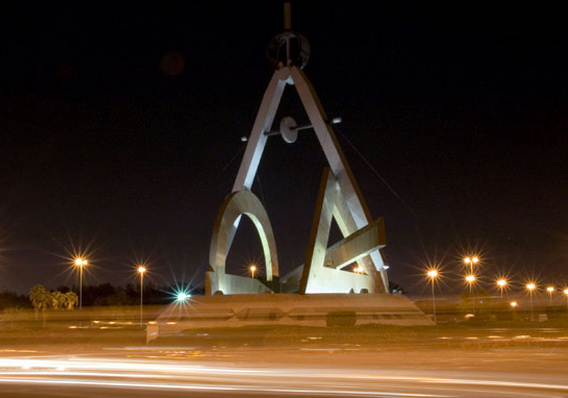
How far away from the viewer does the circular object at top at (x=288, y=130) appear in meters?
35.0

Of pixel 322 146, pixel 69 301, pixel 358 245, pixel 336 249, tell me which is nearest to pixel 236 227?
pixel 336 249

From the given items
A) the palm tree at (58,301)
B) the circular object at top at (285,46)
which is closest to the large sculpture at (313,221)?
the circular object at top at (285,46)

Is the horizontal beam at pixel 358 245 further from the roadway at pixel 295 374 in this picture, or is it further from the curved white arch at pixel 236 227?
the roadway at pixel 295 374

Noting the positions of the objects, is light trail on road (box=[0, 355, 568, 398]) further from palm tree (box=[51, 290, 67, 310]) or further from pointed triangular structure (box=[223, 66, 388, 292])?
palm tree (box=[51, 290, 67, 310])

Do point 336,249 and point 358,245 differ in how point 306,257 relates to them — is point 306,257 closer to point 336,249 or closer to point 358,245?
point 358,245

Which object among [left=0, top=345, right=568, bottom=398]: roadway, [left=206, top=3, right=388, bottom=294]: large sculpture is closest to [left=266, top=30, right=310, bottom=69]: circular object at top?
[left=206, top=3, right=388, bottom=294]: large sculpture

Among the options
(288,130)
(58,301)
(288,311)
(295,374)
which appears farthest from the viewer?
(58,301)

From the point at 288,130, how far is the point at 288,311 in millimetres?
13417

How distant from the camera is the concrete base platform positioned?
23.8 meters

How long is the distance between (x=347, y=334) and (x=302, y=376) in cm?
1027

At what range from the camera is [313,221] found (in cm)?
2839

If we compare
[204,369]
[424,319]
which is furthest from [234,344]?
[424,319]

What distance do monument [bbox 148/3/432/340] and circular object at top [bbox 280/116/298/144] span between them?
0.11ft

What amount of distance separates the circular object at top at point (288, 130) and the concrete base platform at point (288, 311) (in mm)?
11886
